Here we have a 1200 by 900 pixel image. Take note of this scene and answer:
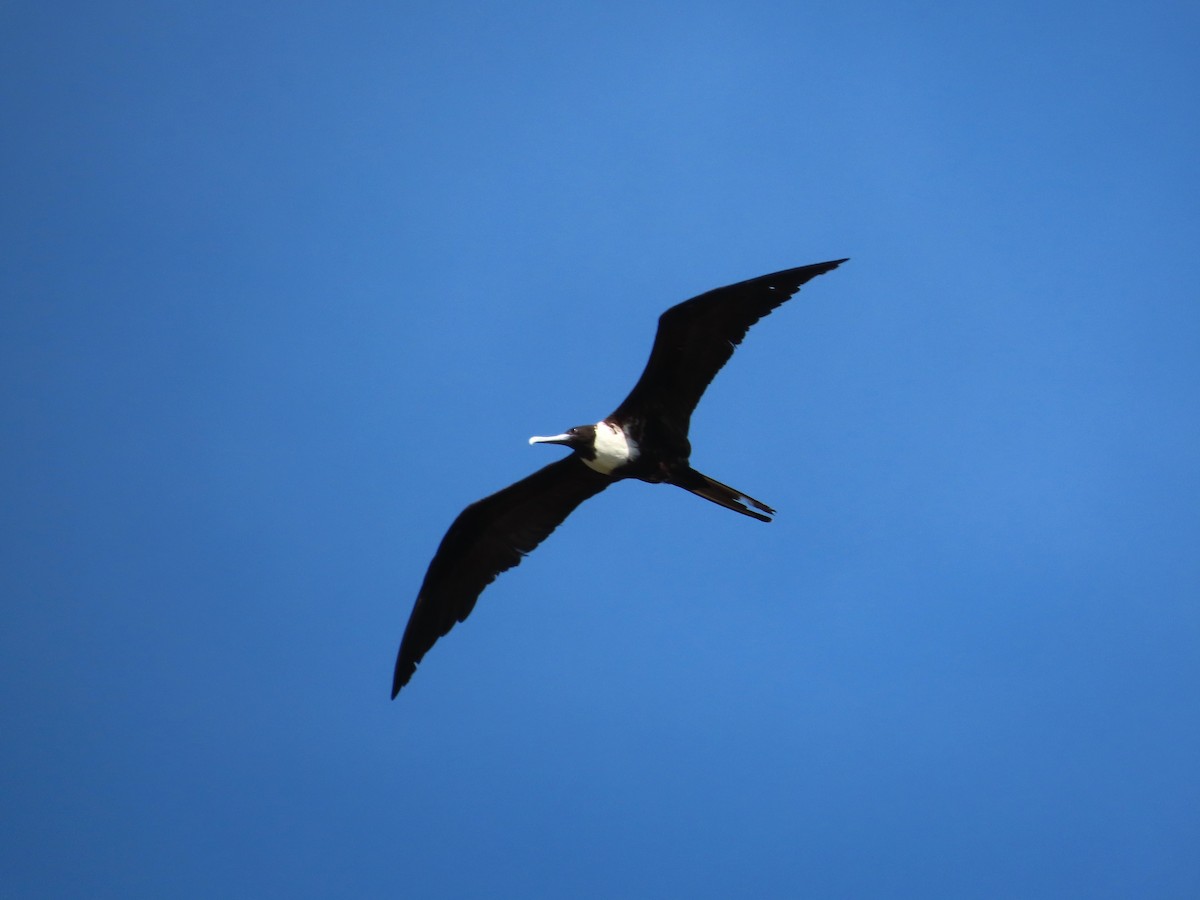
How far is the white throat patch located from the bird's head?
0.10 feet

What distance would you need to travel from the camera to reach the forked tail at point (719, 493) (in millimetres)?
5969

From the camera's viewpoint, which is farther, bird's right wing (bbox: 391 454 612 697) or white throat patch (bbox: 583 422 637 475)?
bird's right wing (bbox: 391 454 612 697)

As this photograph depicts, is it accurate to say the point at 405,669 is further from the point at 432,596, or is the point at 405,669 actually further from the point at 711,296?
the point at 711,296

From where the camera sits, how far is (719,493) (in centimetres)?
604

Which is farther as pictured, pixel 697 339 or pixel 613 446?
pixel 613 446

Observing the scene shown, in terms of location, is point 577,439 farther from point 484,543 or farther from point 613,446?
point 484,543

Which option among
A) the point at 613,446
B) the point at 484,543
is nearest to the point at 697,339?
the point at 613,446

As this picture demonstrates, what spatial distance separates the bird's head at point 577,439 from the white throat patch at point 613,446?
3cm

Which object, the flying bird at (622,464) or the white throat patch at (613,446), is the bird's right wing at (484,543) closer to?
the flying bird at (622,464)

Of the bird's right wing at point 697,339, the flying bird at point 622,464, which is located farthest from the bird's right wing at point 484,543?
the bird's right wing at point 697,339

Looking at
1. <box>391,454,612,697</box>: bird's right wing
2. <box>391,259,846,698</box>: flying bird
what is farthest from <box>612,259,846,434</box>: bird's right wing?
<box>391,454,612,697</box>: bird's right wing

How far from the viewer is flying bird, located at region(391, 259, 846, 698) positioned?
583cm

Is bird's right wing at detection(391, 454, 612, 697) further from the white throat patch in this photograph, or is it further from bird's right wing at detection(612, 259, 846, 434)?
bird's right wing at detection(612, 259, 846, 434)

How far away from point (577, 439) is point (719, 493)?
2.36 ft
